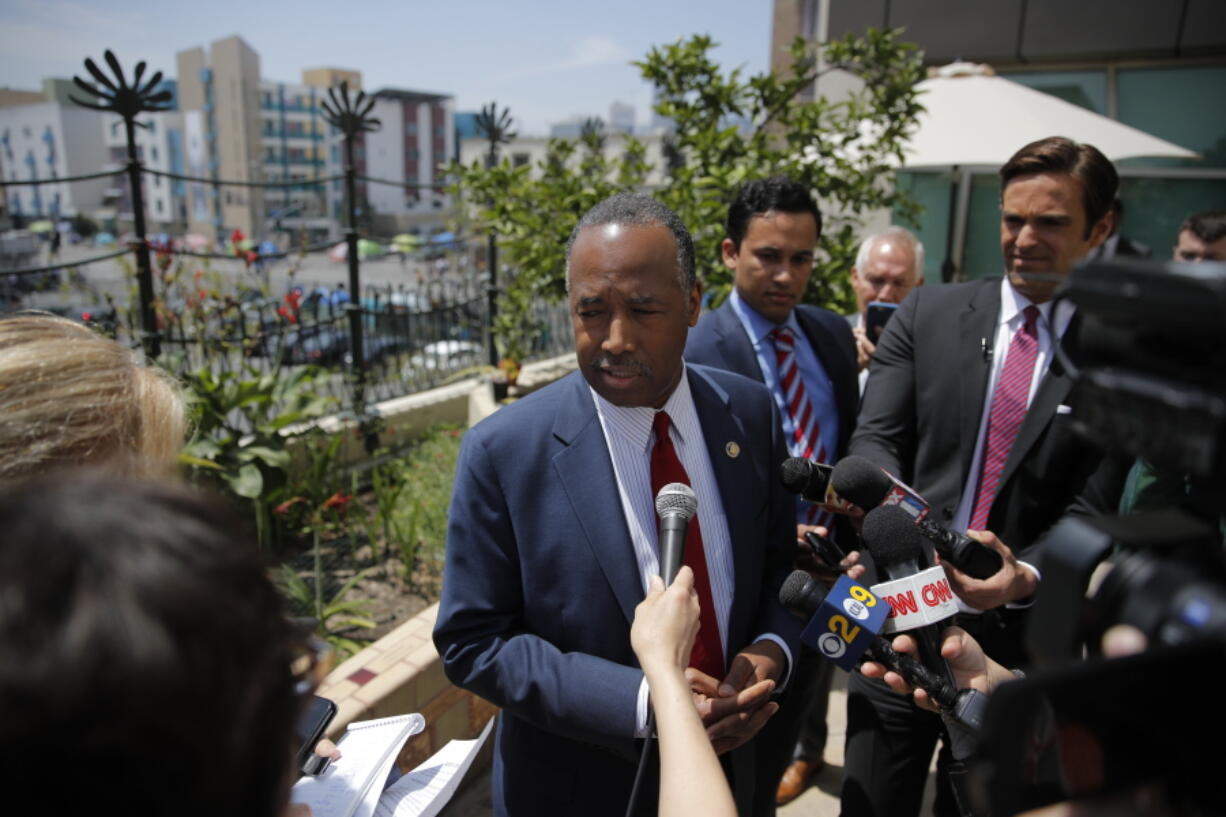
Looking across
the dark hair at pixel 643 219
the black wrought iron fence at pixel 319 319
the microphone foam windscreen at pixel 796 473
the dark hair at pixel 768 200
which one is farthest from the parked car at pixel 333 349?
the microphone foam windscreen at pixel 796 473

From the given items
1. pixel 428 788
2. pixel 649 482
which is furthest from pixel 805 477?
pixel 428 788

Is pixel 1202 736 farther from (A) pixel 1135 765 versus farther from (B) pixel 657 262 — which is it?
(B) pixel 657 262

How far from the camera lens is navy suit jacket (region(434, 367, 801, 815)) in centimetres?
162

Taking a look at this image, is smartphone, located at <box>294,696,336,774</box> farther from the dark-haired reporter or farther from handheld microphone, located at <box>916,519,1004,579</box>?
the dark-haired reporter

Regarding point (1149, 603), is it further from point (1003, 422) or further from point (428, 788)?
point (1003, 422)

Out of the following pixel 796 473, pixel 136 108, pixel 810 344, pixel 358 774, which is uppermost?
pixel 136 108

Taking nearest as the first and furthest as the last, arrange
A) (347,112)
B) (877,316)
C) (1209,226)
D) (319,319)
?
(877,316)
(1209,226)
(347,112)
(319,319)

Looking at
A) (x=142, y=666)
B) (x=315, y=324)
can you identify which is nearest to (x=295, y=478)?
(x=315, y=324)

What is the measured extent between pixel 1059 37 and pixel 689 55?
7368mm

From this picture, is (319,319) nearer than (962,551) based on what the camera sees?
No

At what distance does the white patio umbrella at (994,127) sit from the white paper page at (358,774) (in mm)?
5462

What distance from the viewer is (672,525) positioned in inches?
58.9

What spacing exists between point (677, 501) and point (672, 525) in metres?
0.09

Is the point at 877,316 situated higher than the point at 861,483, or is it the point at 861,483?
the point at 877,316
